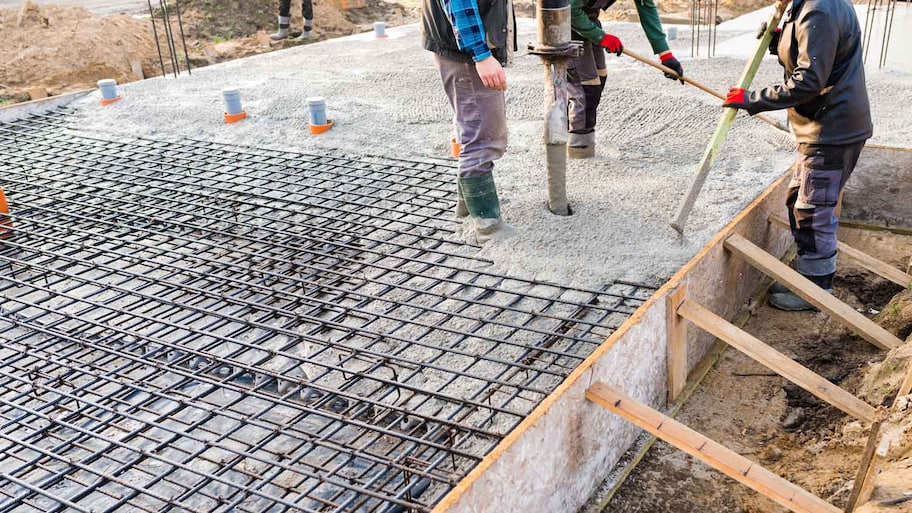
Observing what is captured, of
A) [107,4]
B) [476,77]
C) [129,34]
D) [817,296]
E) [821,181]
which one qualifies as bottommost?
[817,296]

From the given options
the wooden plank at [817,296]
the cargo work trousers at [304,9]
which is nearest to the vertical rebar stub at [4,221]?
the wooden plank at [817,296]

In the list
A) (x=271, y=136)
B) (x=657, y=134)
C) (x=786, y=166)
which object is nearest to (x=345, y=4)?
(x=271, y=136)

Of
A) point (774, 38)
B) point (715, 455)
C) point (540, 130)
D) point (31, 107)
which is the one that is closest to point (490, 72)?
point (774, 38)

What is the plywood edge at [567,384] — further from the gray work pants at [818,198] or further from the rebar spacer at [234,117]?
the rebar spacer at [234,117]

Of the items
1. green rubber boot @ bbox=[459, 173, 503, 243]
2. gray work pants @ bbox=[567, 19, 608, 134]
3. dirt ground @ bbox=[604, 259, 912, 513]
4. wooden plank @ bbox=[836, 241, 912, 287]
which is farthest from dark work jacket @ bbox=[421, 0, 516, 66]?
wooden plank @ bbox=[836, 241, 912, 287]

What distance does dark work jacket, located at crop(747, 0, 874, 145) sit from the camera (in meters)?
3.21

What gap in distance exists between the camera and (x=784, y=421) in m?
2.99

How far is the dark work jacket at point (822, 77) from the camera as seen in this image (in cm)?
321

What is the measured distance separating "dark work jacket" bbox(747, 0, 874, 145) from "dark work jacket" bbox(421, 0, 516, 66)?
1160mm

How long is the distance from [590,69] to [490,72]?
1591 mm

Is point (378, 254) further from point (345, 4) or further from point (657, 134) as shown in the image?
point (345, 4)

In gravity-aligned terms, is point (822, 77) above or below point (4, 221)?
above

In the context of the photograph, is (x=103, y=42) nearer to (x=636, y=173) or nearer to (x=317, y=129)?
(x=317, y=129)

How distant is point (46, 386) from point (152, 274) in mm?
969
